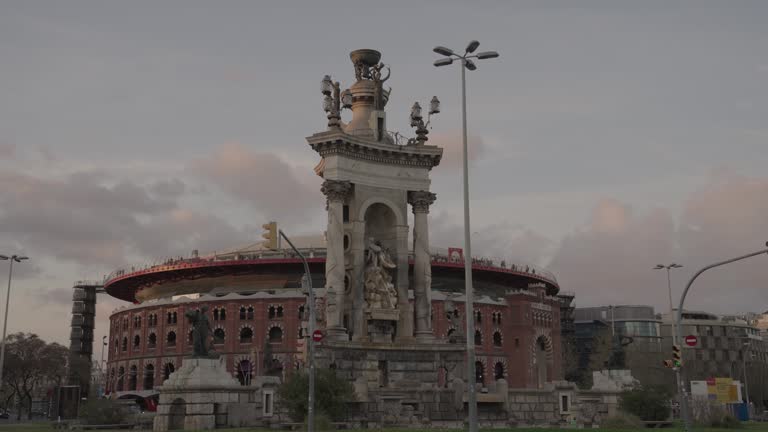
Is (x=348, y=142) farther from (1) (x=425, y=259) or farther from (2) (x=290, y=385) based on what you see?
(2) (x=290, y=385)

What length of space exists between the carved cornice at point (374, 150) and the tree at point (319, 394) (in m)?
14.4

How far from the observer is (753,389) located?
116m

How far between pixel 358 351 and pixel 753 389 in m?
89.7

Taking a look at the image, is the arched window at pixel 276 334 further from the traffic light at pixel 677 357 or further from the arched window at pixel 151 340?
the traffic light at pixel 677 357

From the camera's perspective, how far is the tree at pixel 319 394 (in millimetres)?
36562

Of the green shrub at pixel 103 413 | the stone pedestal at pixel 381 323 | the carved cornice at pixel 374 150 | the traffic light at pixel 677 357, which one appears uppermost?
the carved cornice at pixel 374 150

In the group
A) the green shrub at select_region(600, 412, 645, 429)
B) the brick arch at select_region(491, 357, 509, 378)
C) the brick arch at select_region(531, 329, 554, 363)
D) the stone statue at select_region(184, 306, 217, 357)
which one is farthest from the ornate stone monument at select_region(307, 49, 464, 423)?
the brick arch at select_region(531, 329, 554, 363)

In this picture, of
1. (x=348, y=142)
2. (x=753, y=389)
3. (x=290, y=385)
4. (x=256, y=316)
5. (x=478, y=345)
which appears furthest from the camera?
(x=753, y=389)

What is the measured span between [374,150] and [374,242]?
5403 millimetres

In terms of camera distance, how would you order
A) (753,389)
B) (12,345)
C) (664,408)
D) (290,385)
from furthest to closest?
(753,389) → (12,345) → (664,408) → (290,385)

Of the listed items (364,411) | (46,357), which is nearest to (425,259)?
(364,411)

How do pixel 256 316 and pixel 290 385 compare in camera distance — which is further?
pixel 256 316

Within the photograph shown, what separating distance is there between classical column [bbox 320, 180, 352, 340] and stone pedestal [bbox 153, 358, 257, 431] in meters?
8.29

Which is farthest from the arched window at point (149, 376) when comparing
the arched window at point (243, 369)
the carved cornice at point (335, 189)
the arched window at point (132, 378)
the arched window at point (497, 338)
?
the carved cornice at point (335, 189)
